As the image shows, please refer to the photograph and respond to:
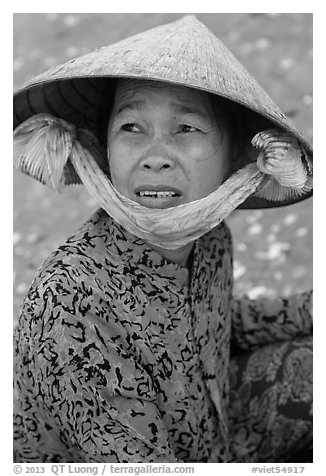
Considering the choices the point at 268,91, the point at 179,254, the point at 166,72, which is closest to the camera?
the point at 166,72

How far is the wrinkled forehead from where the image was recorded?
4.83ft

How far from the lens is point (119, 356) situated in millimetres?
1499

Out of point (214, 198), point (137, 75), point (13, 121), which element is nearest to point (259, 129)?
point (214, 198)

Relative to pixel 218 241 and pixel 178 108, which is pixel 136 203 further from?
pixel 218 241

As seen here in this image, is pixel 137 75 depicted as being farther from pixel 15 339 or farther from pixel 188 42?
pixel 15 339

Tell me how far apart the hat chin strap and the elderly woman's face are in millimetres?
36

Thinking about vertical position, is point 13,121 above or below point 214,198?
above

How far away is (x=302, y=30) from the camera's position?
3812mm

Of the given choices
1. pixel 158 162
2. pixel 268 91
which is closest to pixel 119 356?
pixel 158 162

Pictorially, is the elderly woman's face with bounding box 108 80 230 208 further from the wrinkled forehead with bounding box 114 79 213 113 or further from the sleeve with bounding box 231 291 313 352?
the sleeve with bounding box 231 291 313 352

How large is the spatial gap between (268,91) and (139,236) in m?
2.17

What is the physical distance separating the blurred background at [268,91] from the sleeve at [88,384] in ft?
4.11
